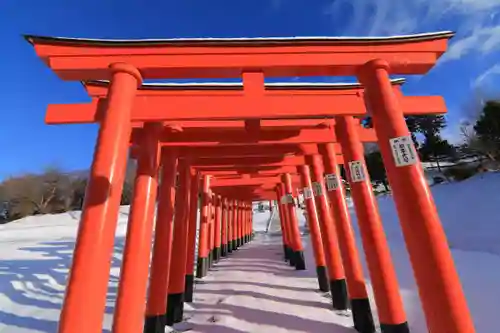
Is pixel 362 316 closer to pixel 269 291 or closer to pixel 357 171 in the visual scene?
pixel 357 171

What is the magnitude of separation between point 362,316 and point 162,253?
3028mm

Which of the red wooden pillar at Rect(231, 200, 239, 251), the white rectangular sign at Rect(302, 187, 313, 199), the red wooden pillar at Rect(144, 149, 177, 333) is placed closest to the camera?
the red wooden pillar at Rect(144, 149, 177, 333)

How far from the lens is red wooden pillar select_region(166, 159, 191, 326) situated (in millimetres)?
5039

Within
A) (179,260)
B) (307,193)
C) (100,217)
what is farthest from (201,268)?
(100,217)

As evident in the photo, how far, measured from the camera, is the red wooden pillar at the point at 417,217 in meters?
2.26

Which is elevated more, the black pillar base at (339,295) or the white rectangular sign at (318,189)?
the white rectangular sign at (318,189)

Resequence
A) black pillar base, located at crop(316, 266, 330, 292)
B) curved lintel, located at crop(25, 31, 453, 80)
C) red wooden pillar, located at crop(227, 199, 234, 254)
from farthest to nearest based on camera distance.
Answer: red wooden pillar, located at crop(227, 199, 234, 254)
black pillar base, located at crop(316, 266, 330, 292)
curved lintel, located at crop(25, 31, 453, 80)

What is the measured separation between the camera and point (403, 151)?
265cm

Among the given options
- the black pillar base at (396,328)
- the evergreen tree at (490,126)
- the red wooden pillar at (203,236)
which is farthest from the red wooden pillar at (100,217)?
the evergreen tree at (490,126)

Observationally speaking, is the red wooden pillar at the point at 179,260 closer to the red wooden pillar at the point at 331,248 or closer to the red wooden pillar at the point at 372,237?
the red wooden pillar at the point at 331,248

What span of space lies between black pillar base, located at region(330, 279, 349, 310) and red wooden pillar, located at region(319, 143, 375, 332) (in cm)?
82

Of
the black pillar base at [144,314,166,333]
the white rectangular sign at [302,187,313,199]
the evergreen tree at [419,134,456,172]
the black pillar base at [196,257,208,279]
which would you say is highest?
the evergreen tree at [419,134,456,172]

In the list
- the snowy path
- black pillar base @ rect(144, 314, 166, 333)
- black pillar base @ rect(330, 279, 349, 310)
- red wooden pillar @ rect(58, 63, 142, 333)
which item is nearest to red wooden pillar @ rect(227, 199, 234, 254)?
the snowy path

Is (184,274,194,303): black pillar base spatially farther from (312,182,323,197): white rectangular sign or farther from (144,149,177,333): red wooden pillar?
(312,182,323,197): white rectangular sign
